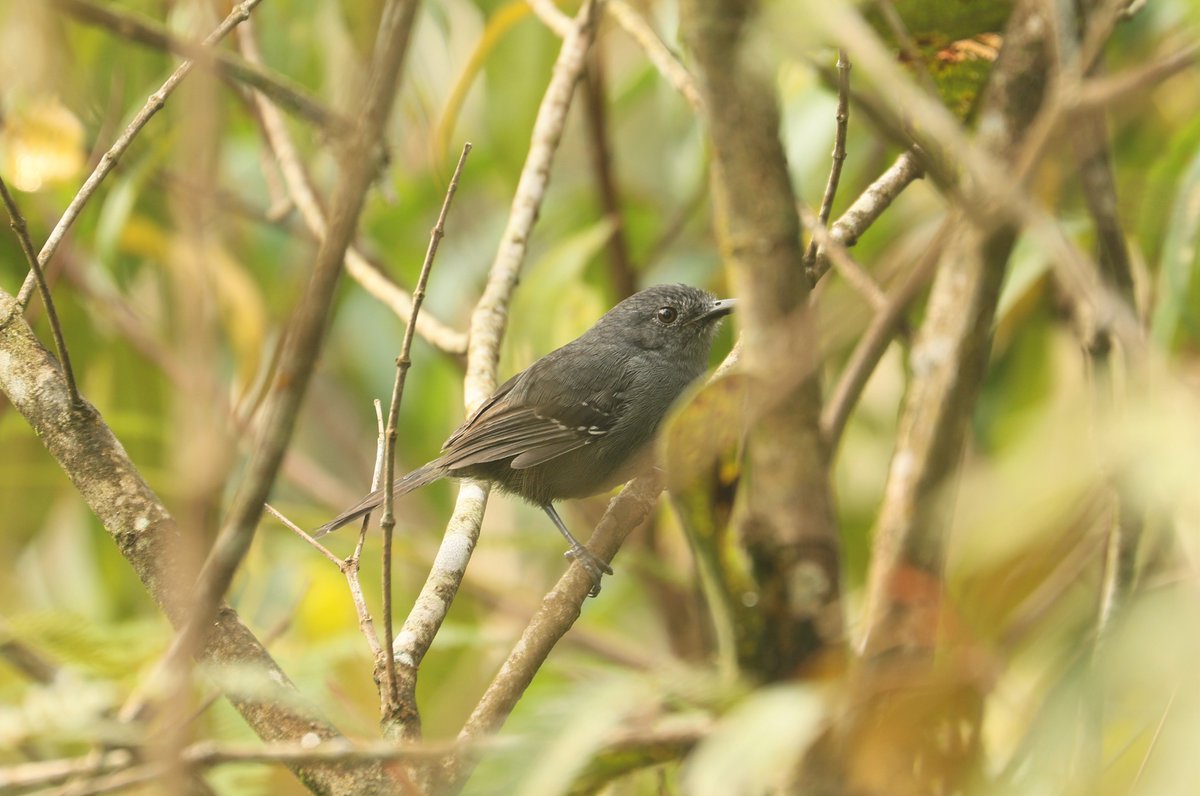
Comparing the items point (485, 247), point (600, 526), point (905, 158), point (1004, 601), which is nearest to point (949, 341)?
point (1004, 601)

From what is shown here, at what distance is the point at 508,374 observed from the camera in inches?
198

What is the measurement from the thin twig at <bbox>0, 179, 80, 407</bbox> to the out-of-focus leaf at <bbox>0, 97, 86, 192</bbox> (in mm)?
673

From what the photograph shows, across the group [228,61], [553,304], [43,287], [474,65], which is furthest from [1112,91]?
[474,65]

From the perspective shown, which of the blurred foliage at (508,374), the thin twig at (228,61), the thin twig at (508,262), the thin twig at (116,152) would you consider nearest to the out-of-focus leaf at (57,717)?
the blurred foliage at (508,374)

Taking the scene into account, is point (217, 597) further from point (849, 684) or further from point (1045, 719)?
point (1045, 719)

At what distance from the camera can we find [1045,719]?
1443 millimetres

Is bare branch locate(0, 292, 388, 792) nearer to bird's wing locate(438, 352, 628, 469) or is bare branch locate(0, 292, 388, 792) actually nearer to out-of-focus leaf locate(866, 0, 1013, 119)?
bird's wing locate(438, 352, 628, 469)

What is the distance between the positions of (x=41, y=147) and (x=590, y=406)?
2.26m

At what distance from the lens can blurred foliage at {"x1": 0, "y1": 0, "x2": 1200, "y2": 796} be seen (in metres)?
1.34

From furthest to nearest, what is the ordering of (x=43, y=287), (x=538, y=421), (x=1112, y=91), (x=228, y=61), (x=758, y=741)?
(x=538, y=421), (x=228, y=61), (x=43, y=287), (x=1112, y=91), (x=758, y=741)

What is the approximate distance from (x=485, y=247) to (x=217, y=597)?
4.86 meters

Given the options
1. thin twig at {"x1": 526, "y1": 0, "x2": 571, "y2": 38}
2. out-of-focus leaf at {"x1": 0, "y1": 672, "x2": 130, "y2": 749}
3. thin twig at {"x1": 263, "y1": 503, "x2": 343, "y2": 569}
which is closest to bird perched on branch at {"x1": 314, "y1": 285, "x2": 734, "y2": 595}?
thin twig at {"x1": 526, "y1": 0, "x2": 571, "y2": 38}

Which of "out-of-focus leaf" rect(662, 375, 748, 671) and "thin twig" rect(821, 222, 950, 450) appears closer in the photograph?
"thin twig" rect(821, 222, 950, 450)

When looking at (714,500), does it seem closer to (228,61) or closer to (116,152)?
(116,152)
